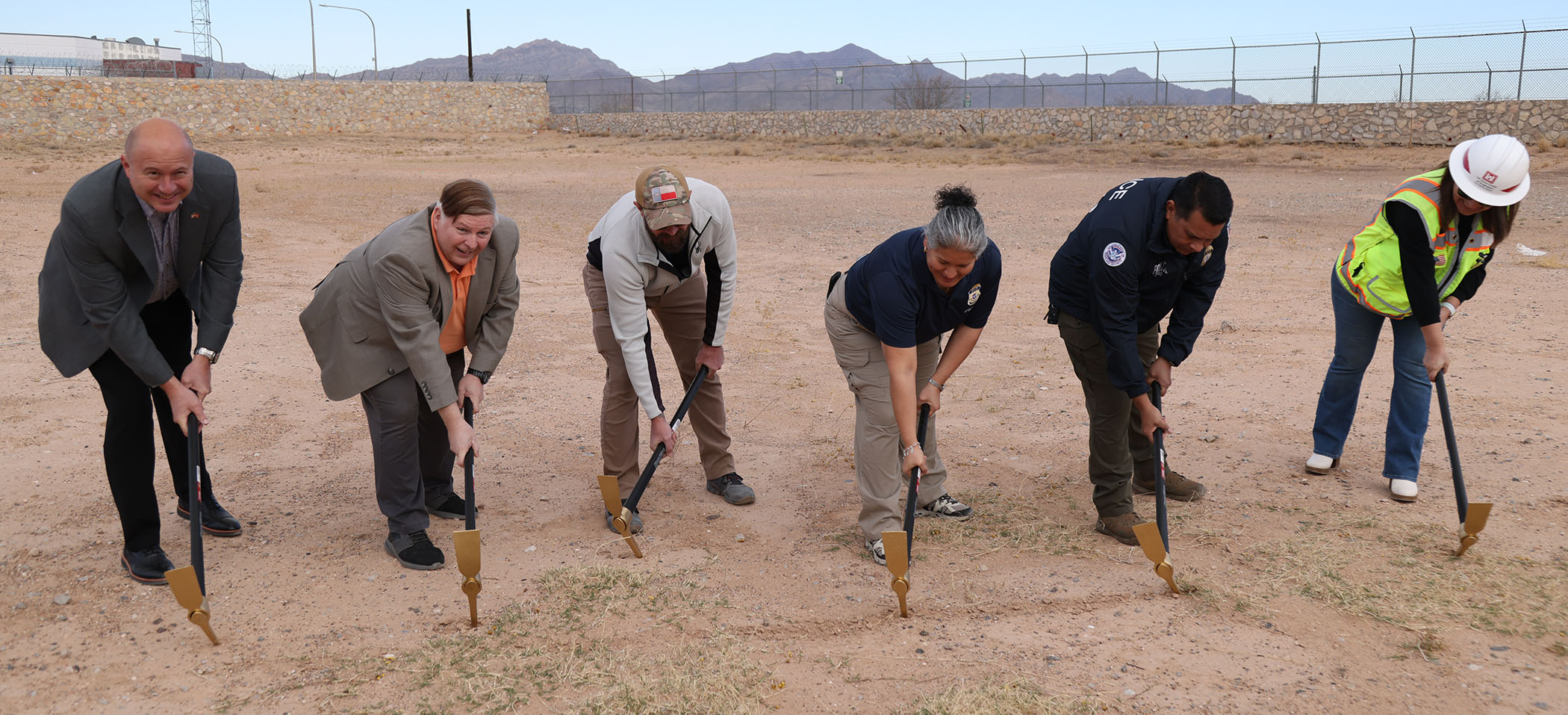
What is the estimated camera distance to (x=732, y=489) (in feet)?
15.9

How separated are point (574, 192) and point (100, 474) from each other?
13.2m

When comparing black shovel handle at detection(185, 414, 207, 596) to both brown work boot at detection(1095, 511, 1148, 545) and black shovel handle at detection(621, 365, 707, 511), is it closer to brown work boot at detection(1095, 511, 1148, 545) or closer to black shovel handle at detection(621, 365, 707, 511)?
black shovel handle at detection(621, 365, 707, 511)

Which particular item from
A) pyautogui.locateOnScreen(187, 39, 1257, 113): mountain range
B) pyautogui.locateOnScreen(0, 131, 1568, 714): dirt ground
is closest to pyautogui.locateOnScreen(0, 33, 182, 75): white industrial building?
pyautogui.locateOnScreen(187, 39, 1257, 113): mountain range

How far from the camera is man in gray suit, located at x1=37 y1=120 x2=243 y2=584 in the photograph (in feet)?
11.3

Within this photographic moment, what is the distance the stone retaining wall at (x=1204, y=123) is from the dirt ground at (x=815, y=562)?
58.9 feet

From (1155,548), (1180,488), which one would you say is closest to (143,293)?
(1155,548)

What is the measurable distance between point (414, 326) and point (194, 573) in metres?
1.07

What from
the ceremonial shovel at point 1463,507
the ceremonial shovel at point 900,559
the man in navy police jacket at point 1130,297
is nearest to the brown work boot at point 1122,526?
the man in navy police jacket at point 1130,297

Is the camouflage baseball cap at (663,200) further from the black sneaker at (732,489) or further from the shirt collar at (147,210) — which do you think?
the shirt collar at (147,210)

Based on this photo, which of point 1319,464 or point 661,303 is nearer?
point 661,303

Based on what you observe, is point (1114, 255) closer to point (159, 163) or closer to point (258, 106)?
point (159, 163)

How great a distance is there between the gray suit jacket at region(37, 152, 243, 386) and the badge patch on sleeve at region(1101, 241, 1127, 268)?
3085 mm

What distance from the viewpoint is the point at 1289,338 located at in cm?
752

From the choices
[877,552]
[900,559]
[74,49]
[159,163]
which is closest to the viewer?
[159,163]
